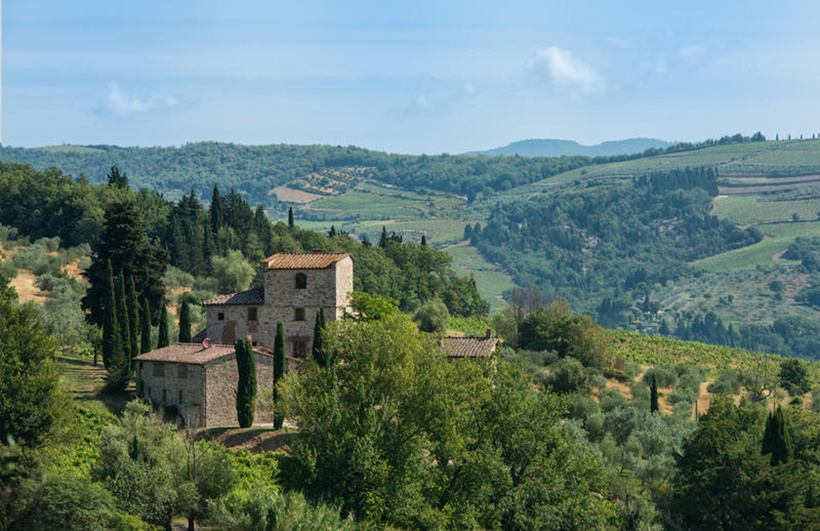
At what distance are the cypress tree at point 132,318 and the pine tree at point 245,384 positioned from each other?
8.82 meters

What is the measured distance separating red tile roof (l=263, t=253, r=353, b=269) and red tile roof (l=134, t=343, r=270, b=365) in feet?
22.9

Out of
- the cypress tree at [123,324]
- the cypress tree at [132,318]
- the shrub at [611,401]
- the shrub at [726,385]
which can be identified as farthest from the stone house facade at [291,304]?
the shrub at [726,385]

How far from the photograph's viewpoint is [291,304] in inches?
2232

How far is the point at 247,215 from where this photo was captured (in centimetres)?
11594

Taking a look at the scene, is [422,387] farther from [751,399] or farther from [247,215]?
[247,215]

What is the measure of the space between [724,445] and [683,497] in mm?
3327

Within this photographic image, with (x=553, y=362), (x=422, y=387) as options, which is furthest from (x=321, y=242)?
(x=422, y=387)

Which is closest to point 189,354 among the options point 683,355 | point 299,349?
point 299,349

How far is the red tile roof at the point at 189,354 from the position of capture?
159 feet

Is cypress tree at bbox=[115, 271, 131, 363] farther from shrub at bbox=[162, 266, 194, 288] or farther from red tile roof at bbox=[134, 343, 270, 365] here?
shrub at bbox=[162, 266, 194, 288]

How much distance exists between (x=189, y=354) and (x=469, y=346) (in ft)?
56.4

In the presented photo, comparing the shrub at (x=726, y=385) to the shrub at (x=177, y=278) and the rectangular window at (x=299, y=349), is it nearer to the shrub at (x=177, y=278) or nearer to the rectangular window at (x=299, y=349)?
the rectangular window at (x=299, y=349)

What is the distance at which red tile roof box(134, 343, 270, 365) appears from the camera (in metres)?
48.4

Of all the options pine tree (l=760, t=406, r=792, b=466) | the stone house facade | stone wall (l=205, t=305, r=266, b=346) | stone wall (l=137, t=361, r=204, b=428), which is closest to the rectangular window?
the stone house facade
